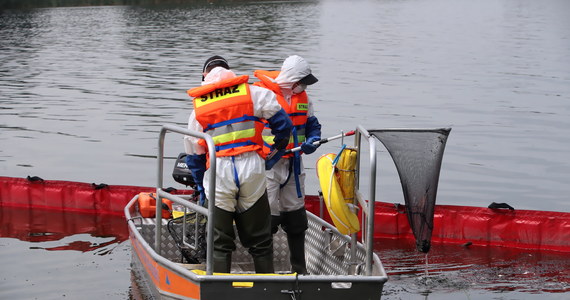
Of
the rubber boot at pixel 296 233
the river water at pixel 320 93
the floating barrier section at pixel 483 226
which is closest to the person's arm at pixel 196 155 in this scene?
the rubber boot at pixel 296 233

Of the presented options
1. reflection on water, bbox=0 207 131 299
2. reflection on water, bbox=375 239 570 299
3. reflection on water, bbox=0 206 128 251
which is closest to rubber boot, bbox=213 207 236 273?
reflection on water, bbox=0 207 131 299

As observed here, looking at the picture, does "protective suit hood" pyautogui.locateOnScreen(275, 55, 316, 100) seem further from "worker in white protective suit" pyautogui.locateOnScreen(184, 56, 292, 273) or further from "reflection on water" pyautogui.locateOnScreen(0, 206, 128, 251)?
"reflection on water" pyautogui.locateOnScreen(0, 206, 128, 251)

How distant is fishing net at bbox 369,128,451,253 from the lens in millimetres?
6250

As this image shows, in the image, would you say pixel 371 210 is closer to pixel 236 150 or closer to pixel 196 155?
pixel 236 150

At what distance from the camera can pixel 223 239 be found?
6.69 m

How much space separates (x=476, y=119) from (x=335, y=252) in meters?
13.8

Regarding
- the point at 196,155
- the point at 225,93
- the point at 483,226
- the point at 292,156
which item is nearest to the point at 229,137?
the point at 225,93

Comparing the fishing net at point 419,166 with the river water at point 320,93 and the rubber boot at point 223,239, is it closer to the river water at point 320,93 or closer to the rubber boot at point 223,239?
the rubber boot at point 223,239

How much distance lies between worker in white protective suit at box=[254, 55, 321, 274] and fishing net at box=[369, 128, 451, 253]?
920 mm

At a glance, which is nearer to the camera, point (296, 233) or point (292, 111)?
point (292, 111)

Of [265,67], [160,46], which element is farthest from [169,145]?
[160,46]

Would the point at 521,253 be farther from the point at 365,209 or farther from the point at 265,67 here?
the point at 265,67

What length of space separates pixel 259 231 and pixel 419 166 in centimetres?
132

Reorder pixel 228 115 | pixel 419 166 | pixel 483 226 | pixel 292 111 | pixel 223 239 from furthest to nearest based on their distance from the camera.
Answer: pixel 483 226 < pixel 292 111 < pixel 223 239 < pixel 228 115 < pixel 419 166
